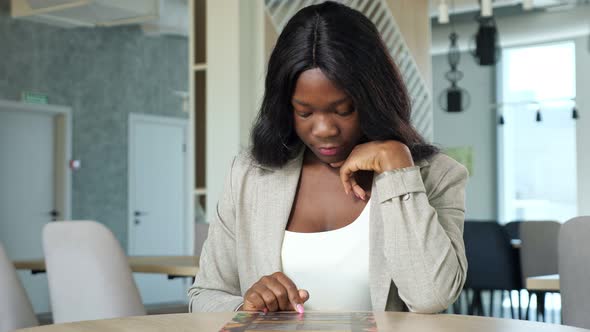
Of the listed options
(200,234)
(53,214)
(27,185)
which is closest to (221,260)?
(200,234)

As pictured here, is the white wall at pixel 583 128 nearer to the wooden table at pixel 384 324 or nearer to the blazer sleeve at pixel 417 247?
the blazer sleeve at pixel 417 247

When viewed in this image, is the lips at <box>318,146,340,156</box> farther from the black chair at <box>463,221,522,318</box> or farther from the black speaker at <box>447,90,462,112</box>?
the black speaker at <box>447,90,462,112</box>

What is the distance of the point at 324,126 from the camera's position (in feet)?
4.83

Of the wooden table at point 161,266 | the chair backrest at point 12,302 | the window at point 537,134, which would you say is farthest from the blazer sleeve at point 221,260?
the window at point 537,134

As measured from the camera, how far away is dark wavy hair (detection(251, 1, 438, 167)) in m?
1.46

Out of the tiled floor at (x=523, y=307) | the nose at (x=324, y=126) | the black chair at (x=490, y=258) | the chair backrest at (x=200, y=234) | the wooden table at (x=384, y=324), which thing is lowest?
the tiled floor at (x=523, y=307)

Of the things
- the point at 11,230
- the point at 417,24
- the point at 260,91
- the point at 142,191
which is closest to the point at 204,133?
the point at 260,91

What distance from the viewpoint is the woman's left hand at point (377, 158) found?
1.49 meters

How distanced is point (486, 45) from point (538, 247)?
6.73 feet

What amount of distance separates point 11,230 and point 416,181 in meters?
7.49

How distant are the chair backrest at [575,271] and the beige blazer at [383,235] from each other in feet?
3.02

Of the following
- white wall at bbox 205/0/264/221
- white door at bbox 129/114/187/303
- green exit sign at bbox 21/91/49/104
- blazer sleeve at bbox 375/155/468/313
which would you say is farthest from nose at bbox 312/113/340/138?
white door at bbox 129/114/187/303

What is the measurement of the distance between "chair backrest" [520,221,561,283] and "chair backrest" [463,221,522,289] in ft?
1.08

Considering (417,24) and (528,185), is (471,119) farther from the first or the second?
(417,24)
